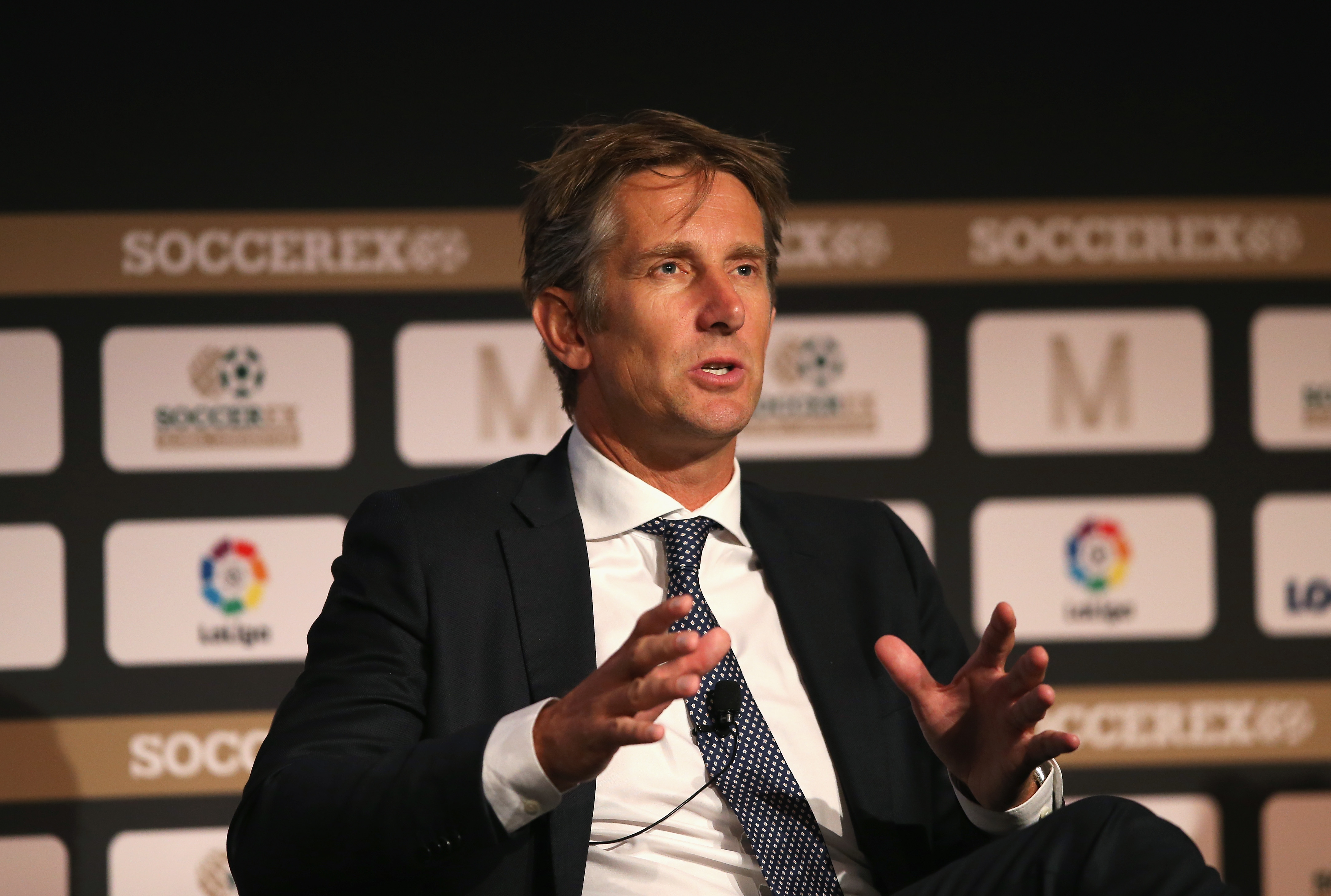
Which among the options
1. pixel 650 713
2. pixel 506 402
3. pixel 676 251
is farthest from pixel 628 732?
pixel 506 402

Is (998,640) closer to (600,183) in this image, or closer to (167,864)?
(600,183)

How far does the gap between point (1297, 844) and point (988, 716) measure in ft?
6.69

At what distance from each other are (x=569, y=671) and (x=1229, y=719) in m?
2.12

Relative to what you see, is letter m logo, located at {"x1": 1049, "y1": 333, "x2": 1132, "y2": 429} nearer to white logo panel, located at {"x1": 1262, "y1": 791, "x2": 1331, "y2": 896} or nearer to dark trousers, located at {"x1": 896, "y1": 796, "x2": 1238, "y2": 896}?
white logo panel, located at {"x1": 1262, "y1": 791, "x2": 1331, "y2": 896}

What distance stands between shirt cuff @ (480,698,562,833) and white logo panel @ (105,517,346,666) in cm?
167

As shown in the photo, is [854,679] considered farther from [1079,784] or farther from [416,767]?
[1079,784]

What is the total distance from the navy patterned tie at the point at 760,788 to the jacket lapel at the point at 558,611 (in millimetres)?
144

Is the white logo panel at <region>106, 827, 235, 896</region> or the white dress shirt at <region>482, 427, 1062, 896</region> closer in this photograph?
the white dress shirt at <region>482, 427, 1062, 896</region>

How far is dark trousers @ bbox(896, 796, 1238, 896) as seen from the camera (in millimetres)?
1296

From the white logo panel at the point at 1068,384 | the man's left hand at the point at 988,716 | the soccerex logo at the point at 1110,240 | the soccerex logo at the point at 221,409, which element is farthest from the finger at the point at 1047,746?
the soccerex logo at the point at 221,409

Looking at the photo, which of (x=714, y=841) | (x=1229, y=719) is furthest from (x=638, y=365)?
(x=1229, y=719)

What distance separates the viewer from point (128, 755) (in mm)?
2900

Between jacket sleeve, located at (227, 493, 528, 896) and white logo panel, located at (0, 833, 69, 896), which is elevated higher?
jacket sleeve, located at (227, 493, 528, 896)

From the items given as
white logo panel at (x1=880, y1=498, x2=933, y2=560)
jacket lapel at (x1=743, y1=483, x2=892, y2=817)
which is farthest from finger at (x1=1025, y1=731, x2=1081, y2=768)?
white logo panel at (x1=880, y1=498, x2=933, y2=560)
